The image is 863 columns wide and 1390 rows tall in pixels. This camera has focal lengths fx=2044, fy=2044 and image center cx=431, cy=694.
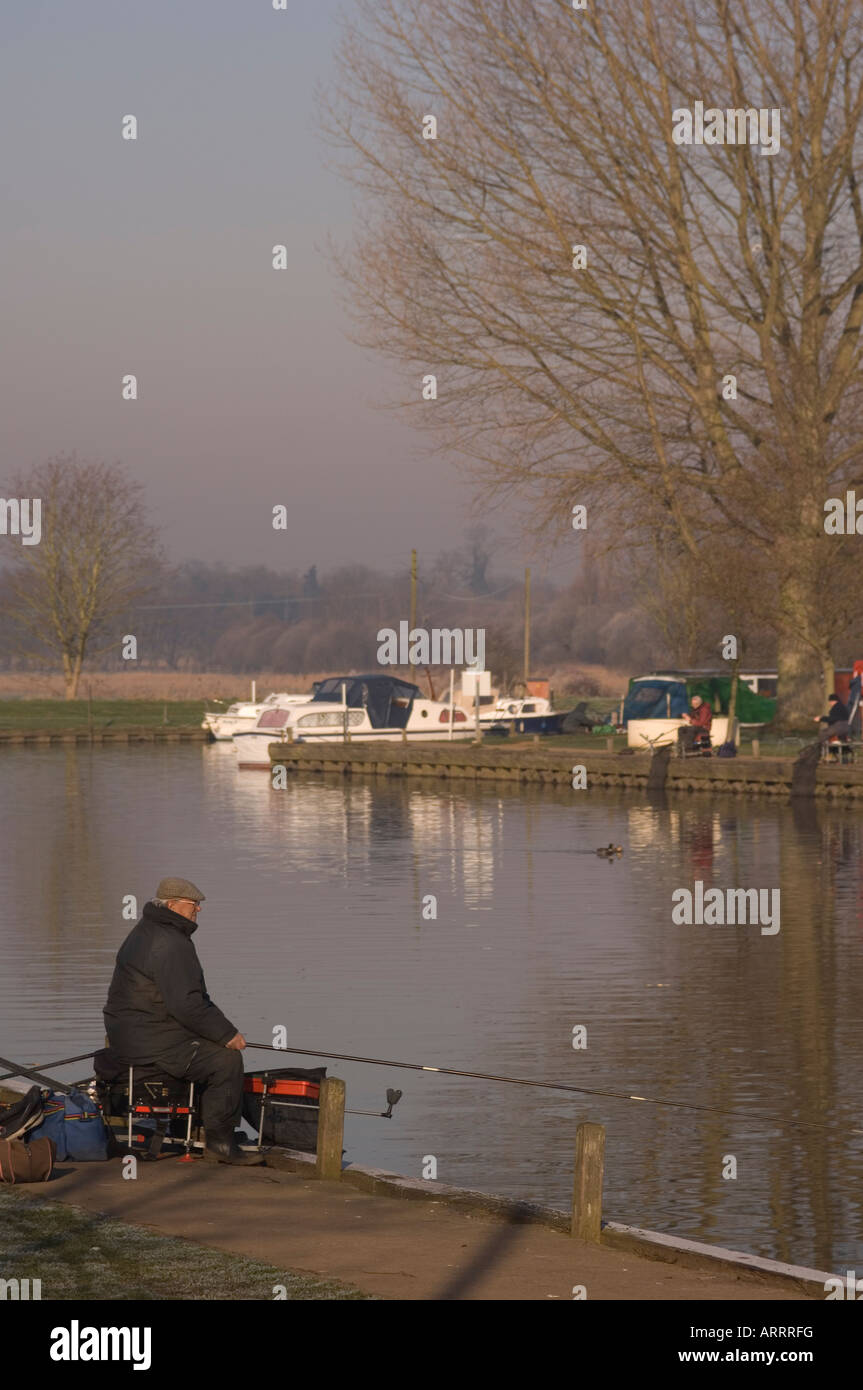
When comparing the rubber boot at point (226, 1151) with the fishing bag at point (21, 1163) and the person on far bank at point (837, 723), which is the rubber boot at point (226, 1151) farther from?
the person on far bank at point (837, 723)

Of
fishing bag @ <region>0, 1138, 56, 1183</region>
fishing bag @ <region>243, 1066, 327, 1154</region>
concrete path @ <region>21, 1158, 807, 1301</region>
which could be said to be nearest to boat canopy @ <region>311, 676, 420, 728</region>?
fishing bag @ <region>243, 1066, 327, 1154</region>

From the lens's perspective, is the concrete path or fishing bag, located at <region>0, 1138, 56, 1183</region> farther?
fishing bag, located at <region>0, 1138, 56, 1183</region>

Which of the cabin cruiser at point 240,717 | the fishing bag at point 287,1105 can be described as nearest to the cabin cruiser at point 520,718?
the cabin cruiser at point 240,717

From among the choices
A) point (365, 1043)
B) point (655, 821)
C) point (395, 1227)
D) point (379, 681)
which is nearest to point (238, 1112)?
point (395, 1227)

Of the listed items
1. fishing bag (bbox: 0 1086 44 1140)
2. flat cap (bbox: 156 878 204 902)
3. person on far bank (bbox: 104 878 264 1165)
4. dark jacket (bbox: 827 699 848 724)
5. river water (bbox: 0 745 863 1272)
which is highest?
dark jacket (bbox: 827 699 848 724)

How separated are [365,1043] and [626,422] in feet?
118

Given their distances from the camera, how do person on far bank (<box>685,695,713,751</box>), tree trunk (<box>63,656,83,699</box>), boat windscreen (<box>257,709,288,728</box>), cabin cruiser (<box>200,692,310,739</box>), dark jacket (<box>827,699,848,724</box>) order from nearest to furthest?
dark jacket (<box>827,699,848,724</box>) → person on far bank (<box>685,695,713,751</box>) → boat windscreen (<box>257,709,288,728</box>) → cabin cruiser (<box>200,692,310,739</box>) → tree trunk (<box>63,656,83,699</box>)

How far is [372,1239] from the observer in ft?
33.5

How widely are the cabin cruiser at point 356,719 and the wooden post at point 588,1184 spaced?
50.9 meters

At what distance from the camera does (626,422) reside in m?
52.0

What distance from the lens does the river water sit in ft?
44.3

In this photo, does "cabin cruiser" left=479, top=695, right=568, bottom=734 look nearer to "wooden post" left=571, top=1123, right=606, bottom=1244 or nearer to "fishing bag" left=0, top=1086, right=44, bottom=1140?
"fishing bag" left=0, top=1086, right=44, bottom=1140

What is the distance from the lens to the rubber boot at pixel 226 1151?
39.3ft

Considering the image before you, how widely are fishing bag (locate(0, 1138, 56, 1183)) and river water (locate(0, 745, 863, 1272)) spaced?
2836mm
